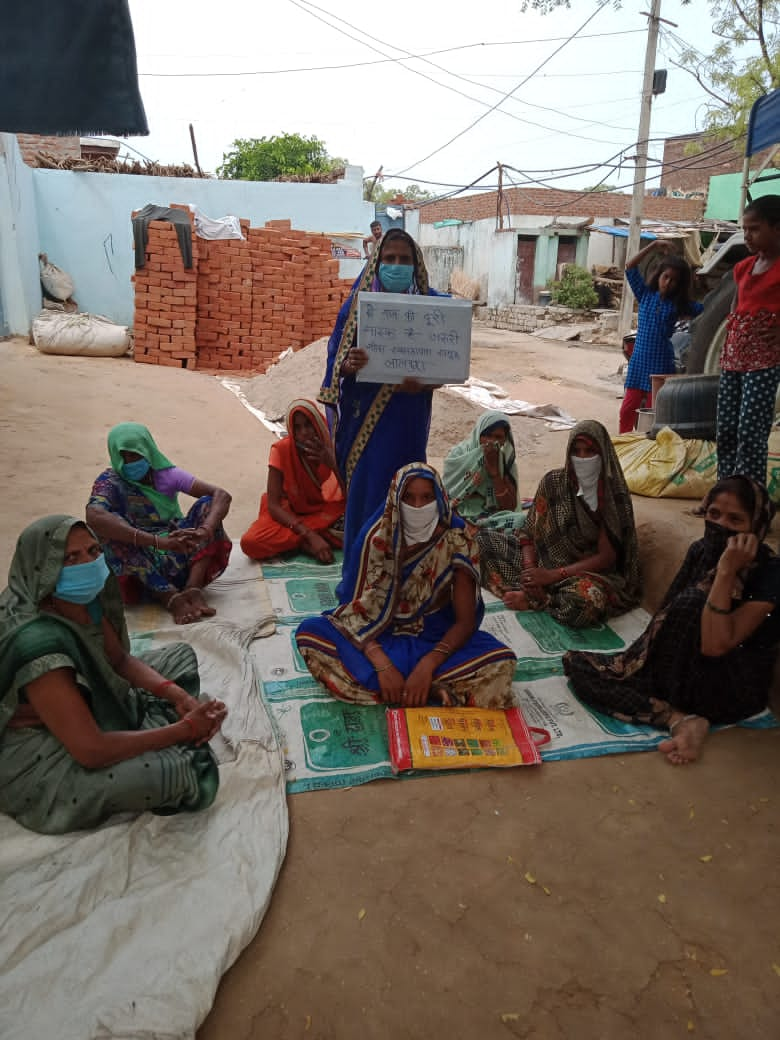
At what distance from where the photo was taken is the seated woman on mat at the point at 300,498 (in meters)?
4.27

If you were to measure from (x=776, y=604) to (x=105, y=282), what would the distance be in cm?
1331

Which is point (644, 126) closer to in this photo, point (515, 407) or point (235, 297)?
point (235, 297)

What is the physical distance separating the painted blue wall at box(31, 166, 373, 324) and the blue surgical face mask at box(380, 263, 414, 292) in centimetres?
1151

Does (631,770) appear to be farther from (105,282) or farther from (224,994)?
(105,282)

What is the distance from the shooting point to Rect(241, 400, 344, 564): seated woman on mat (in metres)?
4.27

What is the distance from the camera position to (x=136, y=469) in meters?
3.50

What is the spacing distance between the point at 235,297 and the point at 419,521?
9.32m

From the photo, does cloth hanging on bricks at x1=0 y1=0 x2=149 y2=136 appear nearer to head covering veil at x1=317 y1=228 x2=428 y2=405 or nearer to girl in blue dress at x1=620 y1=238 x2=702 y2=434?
head covering veil at x1=317 y1=228 x2=428 y2=405

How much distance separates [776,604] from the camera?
253 centimetres

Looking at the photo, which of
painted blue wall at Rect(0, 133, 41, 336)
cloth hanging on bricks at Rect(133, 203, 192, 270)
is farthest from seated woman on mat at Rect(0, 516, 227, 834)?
painted blue wall at Rect(0, 133, 41, 336)

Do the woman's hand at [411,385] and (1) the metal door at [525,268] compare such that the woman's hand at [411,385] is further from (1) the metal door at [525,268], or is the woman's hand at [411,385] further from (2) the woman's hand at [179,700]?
(1) the metal door at [525,268]

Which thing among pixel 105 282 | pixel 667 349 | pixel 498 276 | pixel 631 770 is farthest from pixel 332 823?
pixel 498 276

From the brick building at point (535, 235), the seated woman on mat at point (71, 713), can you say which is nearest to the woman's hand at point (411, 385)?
the seated woman on mat at point (71, 713)

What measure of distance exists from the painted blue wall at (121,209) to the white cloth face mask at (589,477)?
12.0 m
